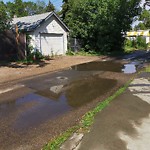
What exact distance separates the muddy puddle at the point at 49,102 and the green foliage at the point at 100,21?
16733 millimetres

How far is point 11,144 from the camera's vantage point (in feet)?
18.2

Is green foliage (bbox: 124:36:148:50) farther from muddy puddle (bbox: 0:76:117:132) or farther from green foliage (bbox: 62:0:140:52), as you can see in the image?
muddy puddle (bbox: 0:76:117:132)

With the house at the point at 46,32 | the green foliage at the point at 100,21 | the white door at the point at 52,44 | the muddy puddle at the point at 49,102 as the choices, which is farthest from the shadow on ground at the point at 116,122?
the green foliage at the point at 100,21

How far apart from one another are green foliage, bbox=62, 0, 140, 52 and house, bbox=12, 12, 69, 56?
116 inches

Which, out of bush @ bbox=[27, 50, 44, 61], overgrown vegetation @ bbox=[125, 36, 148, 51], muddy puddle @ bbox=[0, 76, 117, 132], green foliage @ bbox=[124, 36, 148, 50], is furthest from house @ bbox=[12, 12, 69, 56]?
overgrown vegetation @ bbox=[125, 36, 148, 51]

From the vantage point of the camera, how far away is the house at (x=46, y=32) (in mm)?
22172

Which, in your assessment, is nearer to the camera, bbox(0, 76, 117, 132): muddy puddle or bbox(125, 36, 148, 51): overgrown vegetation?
bbox(0, 76, 117, 132): muddy puddle

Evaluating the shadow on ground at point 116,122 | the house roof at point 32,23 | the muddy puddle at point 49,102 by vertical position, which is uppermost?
the house roof at point 32,23

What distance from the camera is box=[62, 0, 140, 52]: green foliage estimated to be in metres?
28.0

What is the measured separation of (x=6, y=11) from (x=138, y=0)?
16342mm

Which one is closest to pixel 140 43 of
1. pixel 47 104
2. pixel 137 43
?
Answer: pixel 137 43

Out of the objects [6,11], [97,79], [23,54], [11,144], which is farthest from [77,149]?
[23,54]

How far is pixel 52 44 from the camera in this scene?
24.5 metres

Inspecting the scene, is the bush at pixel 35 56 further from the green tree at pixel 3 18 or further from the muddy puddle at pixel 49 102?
the muddy puddle at pixel 49 102
